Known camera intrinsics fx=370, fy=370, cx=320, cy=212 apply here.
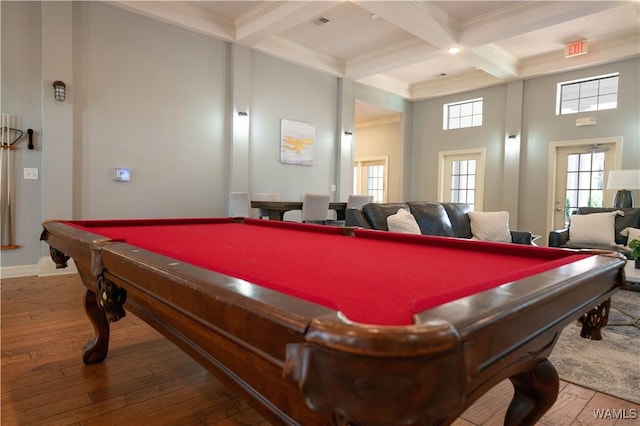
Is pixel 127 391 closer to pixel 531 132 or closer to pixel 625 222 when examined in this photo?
pixel 625 222

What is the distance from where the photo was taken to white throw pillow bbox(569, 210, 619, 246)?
15.0 ft

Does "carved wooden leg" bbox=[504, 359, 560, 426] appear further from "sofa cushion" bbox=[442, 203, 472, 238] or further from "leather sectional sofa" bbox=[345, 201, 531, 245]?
"sofa cushion" bbox=[442, 203, 472, 238]

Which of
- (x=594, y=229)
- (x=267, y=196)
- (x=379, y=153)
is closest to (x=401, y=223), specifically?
(x=267, y=196)

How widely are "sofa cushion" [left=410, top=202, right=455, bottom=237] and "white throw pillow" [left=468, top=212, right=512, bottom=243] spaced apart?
0.36m

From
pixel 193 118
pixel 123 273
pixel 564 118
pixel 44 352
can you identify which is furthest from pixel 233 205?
pixel 564 118

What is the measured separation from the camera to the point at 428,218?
438cm

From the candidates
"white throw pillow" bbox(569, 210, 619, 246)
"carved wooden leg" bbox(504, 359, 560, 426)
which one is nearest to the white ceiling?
"white throw pillow" bbox(569, 210, 619, 246)

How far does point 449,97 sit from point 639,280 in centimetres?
595

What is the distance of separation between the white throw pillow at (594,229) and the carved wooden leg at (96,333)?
17.1 ft

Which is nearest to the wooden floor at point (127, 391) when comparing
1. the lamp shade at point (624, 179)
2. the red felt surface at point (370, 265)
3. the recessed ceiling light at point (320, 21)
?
the red felt surface at point (370, 265)

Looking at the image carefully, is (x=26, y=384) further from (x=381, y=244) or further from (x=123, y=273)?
(x=381, y=244)

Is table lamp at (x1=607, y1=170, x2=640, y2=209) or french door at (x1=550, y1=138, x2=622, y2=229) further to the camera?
french door at (x1=550, y1=138, x2=622, y2=229)

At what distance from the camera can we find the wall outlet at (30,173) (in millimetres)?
3944

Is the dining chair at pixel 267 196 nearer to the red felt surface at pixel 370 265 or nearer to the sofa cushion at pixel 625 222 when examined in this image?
the red felt surface at pixel 370 265
